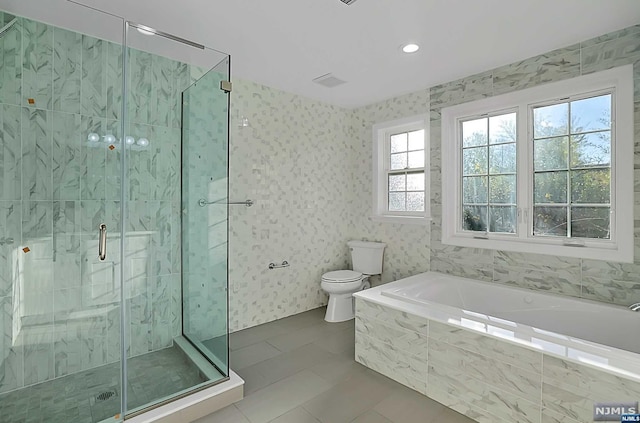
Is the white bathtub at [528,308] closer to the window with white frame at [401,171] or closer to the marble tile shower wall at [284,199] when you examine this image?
the window with white frame at [401,171]

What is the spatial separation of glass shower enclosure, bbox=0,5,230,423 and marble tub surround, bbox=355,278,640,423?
118 centimetres

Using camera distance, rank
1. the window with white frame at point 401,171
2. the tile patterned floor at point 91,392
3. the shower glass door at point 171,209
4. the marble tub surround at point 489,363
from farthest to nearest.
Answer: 1. the window with white frame at point 401,171
2. the shower glass door at point 171,209
3. the tile patterned floor at point 91,392
4. the marble tub surround at point 489,363

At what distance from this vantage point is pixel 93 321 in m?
2.15

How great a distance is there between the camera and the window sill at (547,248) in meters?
2.24

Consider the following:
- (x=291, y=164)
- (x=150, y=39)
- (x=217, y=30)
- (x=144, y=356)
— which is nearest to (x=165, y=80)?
(x=150, y=39)

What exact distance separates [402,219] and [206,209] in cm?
211

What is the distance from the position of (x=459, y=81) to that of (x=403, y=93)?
0.61m

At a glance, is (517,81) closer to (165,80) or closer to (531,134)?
(531,134)

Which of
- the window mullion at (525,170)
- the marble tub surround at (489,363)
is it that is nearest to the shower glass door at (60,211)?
the marble tub surround at (489,363)

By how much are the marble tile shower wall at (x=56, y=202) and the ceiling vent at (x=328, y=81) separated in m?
1.50

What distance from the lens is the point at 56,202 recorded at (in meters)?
2.14

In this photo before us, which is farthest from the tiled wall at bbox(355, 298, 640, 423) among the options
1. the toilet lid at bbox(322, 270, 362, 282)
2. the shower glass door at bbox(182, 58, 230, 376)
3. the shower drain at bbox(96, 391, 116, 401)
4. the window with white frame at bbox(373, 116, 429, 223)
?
the shower drain at bbox(96, 391, 116, 401)

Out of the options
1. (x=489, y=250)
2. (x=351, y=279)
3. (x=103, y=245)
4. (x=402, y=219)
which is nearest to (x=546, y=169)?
(x=489, y=250)

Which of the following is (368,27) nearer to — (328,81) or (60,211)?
(328,81)
